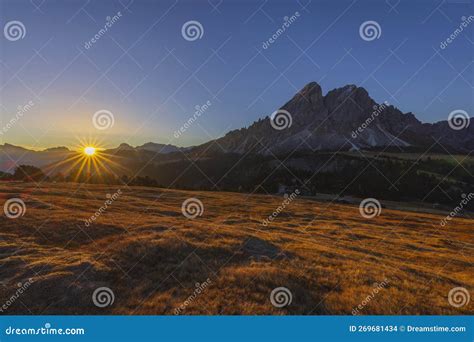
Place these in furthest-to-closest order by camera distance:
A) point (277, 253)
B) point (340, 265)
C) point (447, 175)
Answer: point (447, 175) < point (277, 253) < point (340, 265)

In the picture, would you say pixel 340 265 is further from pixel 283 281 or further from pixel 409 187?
pixel 409 187

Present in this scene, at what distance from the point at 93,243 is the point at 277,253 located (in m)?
13.9

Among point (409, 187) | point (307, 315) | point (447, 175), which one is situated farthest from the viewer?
point (447, 175)

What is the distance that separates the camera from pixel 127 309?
45.9 feet

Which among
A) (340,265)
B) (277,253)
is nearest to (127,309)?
(277,253)

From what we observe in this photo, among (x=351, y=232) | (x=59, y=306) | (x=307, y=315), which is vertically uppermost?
(x=351, y=232)

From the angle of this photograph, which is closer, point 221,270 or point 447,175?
point 221,270

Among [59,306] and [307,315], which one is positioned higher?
[59,306]

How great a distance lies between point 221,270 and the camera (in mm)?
18859

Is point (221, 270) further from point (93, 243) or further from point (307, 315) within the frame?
point (93, 243)

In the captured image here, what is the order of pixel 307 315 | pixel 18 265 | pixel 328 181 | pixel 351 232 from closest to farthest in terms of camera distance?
pixel 307 315
pixel 18 265
pixel 351 232
pixel 328 181

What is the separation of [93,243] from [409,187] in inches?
5665

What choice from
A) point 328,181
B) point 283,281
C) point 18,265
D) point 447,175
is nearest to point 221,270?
point 283,281

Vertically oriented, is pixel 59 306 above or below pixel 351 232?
below
